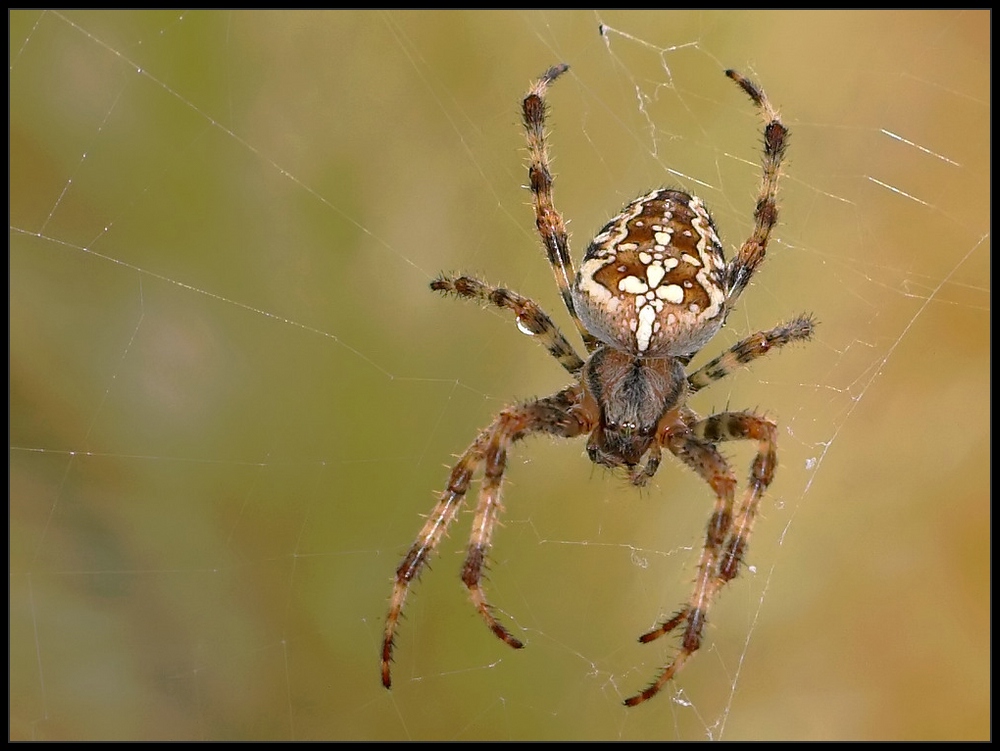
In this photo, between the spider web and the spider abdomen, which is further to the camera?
the spider web

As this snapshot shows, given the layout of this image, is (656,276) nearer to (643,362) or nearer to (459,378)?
(643,362)

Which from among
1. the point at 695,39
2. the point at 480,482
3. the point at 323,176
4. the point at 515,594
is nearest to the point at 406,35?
the point at 323,176

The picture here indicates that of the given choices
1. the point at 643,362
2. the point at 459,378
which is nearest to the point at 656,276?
the point at 643,362

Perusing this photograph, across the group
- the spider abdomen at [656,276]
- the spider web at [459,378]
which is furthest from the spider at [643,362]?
the spider web at [459,378]

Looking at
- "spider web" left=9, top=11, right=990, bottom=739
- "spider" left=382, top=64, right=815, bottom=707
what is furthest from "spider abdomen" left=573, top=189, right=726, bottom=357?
"spider web" left=9, top=11, right=990, bottom=739

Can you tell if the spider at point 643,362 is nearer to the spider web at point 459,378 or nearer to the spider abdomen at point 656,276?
the spider abdomen at point 656,276

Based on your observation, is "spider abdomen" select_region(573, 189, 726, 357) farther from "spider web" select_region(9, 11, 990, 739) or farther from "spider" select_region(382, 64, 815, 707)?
"spider web" select_region(9, 11, 990, 739)

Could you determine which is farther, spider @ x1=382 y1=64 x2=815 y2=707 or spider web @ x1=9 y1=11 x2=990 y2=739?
spider web @ x1=9 y1=11 x2=990 y2=739
